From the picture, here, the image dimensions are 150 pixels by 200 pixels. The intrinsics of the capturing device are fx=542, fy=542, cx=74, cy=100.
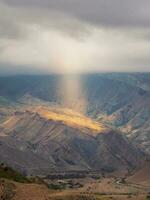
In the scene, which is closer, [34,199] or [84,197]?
[34,199]

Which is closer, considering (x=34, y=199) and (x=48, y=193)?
(x=34, y=199)

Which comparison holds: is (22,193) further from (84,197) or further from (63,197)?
(84,197)

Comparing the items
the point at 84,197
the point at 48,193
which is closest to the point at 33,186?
the point at 48,193

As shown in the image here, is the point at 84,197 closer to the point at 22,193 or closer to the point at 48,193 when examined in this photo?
the point at 48,193

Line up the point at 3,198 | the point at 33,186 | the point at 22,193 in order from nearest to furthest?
1. the point at 3,198
2. the point at 22,193
3. the point at 33,186

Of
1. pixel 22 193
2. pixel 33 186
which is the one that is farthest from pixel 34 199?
pixel 33 186

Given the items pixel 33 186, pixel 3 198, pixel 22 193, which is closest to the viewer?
pixel 3 198

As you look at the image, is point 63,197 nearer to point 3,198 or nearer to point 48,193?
point 48,193

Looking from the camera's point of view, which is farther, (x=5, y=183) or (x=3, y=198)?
(x=5, y=183)
